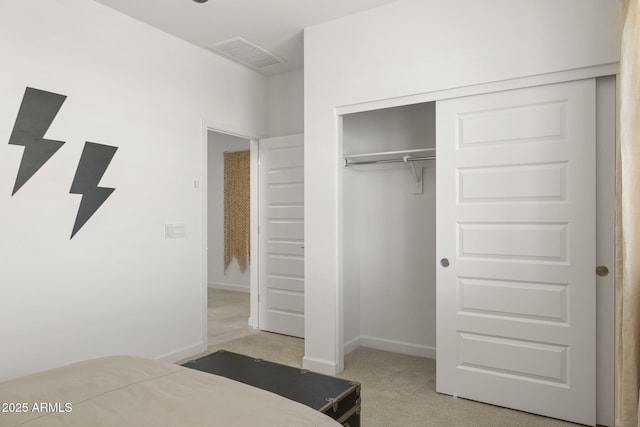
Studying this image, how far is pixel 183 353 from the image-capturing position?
3.60 m

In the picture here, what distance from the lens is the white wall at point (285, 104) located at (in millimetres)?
4402

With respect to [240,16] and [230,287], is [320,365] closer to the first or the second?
[240,16]

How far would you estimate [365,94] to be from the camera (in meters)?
3.10

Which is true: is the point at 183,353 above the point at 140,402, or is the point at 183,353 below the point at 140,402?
below

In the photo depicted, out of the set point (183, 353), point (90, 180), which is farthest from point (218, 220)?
point (90, 180)

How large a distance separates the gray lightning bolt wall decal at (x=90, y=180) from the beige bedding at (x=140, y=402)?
5.34ft

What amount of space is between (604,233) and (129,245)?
3358 mm

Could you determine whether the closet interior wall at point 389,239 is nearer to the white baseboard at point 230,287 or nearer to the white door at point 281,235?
the white door at point 281,235

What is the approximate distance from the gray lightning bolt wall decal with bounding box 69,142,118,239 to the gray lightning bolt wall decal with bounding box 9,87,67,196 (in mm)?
218

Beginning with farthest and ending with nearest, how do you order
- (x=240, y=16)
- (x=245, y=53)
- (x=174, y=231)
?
(x=245, y=53)
(x=174, y=231)
(x=240, y=16)

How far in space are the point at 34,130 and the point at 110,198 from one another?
68 cm

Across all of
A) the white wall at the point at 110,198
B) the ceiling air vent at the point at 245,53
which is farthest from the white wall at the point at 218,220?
the white wall at the point at 110,198

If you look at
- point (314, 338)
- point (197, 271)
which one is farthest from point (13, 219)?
point (314, 338)

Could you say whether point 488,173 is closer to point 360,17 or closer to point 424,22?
point 424,22
